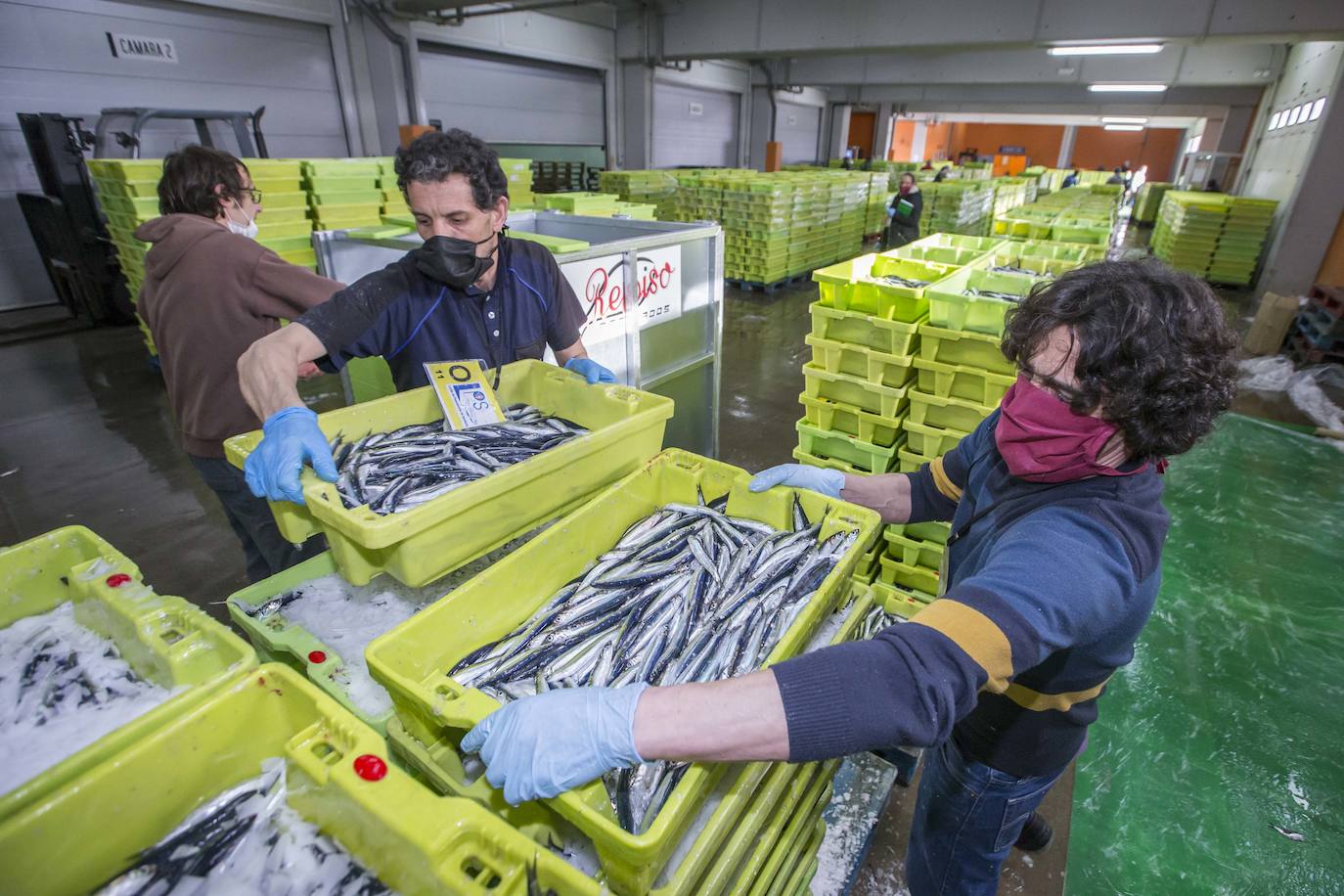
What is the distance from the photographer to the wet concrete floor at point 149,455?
2.90 metres

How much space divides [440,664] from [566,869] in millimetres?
695

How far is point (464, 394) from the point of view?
86.8 inches

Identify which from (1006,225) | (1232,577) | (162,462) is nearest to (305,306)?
(162,462)

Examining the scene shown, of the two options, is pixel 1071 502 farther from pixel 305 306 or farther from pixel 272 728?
pixel 305 306

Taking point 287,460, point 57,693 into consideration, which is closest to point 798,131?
point 287,460

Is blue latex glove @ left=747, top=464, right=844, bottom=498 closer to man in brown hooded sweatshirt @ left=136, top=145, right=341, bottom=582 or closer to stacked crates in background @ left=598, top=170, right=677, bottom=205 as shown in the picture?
man in brown hooded sweatshirt @ left=136, top=145, right=341, bottom=582

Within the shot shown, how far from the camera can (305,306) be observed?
2857mm

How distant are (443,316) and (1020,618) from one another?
7.36 feet

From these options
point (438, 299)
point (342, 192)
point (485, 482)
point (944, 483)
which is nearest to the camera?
point (485, 482)

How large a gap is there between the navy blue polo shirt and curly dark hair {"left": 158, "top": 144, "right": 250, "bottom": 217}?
1.12m

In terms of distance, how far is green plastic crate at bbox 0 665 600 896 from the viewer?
3.09ft

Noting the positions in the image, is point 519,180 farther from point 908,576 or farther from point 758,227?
point 908,576

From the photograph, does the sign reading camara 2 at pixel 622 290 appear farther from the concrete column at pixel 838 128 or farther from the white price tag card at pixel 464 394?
the concrete column at pixel 838 128

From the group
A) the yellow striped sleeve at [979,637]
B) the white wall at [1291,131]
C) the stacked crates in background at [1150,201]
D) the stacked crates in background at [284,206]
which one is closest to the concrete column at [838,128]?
the stacked crates in background at [1150,201]
